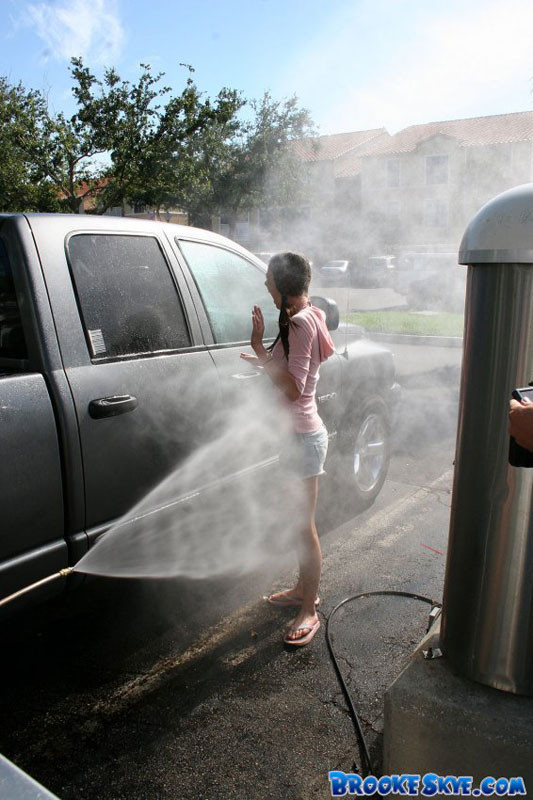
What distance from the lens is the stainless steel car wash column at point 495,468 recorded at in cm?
170

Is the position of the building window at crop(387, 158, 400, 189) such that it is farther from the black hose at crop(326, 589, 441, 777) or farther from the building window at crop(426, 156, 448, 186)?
the black hose at crop(326, 589, 441, 777)

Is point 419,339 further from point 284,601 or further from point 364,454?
point 284,601

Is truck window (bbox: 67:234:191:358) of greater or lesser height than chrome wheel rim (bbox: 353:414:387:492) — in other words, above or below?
above

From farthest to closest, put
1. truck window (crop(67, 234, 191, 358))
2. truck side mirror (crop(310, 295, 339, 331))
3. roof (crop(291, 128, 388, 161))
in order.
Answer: roof (crop(291, 128, 388, 161)) → truck side mirror (crop(310, 295, 339, 331)) → truck window (crop(67, 234, 191, 358))

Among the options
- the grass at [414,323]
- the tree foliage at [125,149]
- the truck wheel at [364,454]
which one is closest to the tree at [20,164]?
the tree foliage at [125,149]

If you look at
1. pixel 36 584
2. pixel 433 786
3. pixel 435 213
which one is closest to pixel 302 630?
pixel 433 786

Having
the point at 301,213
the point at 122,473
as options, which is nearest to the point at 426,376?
the point at 301,213

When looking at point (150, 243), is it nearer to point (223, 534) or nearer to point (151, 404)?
point (151, 404)

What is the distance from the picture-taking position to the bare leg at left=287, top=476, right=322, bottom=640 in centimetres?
286

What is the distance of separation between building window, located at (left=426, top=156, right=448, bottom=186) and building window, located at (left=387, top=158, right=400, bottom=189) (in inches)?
16.4

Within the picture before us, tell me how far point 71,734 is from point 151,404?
130 cm

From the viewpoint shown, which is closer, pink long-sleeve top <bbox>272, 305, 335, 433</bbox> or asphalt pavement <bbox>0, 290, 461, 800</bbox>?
asphalt pavement <bbox>0, 290, 461, 800</bbox>

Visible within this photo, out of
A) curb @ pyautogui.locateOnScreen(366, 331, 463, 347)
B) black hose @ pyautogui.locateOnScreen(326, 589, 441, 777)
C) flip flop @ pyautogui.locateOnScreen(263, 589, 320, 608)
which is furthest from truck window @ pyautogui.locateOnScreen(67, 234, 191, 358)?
curb @ pyautogui.locateOnScreen(366, 331, 463, 347)

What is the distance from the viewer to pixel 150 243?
9.66 feet
